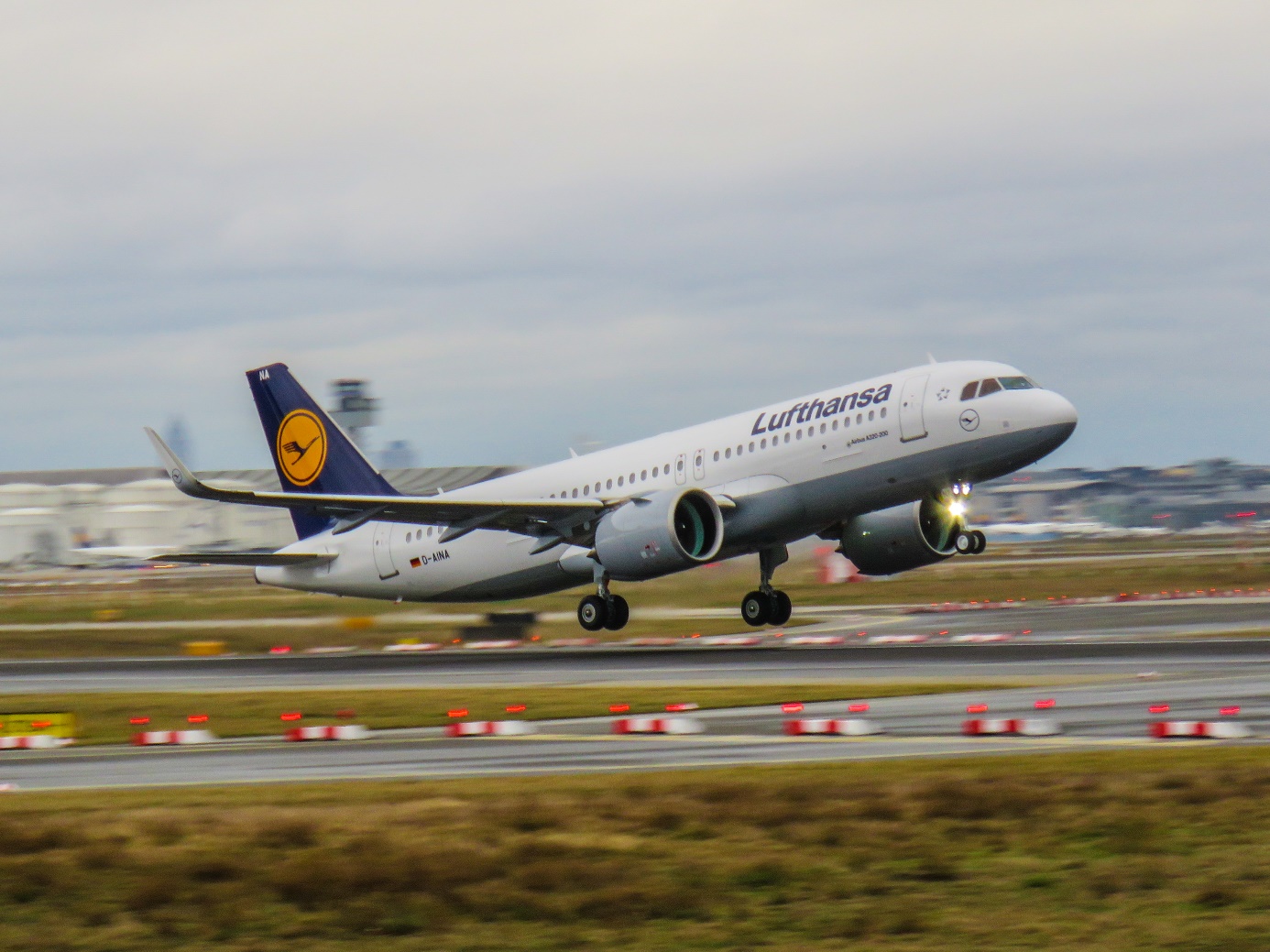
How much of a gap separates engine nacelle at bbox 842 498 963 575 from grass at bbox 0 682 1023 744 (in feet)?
38.2

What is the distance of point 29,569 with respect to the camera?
481 feet

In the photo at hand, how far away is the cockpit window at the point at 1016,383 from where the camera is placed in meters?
32.2

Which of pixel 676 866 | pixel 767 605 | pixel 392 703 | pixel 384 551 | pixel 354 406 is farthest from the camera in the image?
pixel 354 406

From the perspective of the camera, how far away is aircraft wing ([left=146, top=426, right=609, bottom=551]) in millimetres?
35719

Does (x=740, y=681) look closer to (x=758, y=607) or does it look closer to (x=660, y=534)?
(x=660, y=534)

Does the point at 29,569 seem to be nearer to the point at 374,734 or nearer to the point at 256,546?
the point at 256,546

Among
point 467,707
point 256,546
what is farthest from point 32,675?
point 256,546

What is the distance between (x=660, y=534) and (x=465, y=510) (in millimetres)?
5151

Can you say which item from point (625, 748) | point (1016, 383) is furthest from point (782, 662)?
point (625, 748)

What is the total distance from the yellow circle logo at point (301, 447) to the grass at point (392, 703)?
14.2m

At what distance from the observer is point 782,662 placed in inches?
1215

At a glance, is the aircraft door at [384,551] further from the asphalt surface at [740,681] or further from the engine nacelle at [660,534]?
the engine nacelle at [660,534]

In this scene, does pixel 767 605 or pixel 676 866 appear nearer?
pixel 676 866

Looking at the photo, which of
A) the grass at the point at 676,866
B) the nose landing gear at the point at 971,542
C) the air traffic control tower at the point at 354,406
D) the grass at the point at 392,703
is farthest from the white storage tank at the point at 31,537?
the grass at the point at 676,866
